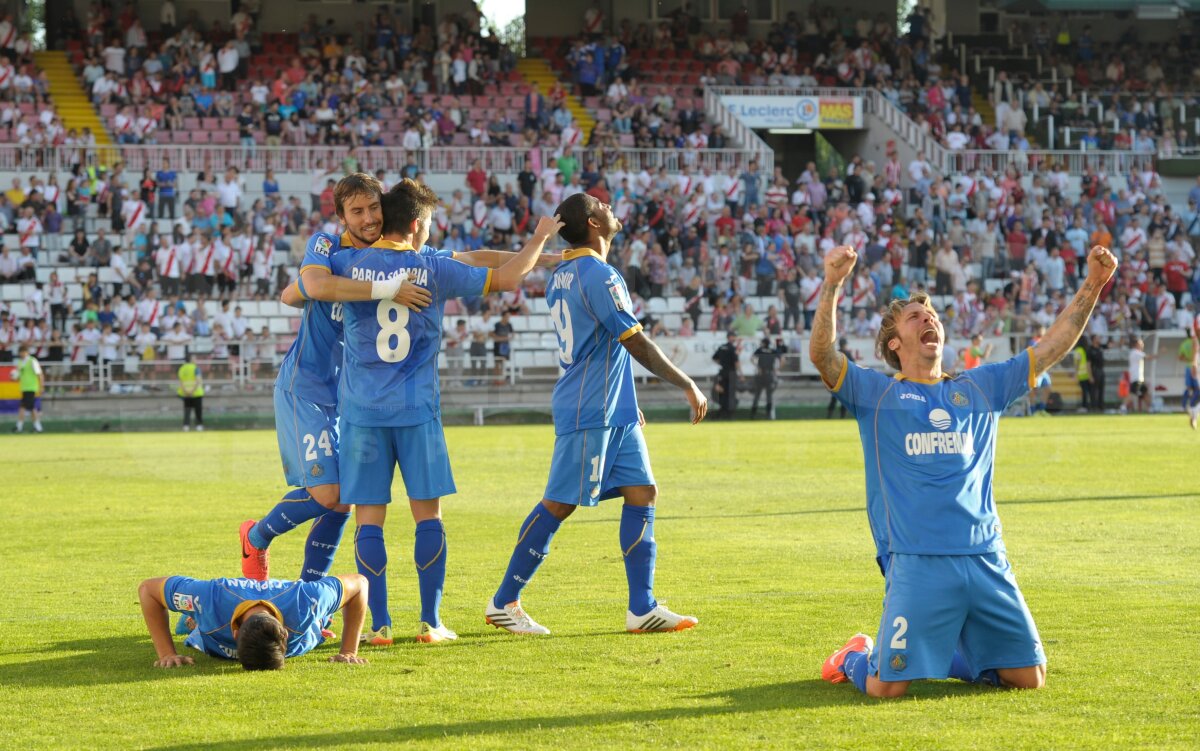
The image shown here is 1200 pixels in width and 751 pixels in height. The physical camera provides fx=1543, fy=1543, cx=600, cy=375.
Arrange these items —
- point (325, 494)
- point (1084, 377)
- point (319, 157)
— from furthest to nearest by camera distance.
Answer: point (319, 157) → point (1084, 377) → point (325, 494)

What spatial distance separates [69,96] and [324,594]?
3436cm

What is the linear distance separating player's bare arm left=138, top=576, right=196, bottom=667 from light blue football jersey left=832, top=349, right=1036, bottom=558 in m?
3.06

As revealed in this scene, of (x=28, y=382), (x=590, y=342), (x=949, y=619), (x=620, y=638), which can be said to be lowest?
(x=28, y=382)

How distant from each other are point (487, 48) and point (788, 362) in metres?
14.8

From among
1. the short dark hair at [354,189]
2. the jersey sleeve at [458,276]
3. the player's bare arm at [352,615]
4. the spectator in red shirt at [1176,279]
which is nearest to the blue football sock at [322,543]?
the player's bare arm at [352,615]

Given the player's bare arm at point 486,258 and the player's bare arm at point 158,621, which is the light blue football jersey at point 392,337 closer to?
the player's bare arm at point 486,258

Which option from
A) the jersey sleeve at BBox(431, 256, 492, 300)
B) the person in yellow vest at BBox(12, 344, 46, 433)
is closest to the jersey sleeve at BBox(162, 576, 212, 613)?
the jersey sleeve at BBox(431, 256, 492, 300)

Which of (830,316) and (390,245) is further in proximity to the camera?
(390,245)

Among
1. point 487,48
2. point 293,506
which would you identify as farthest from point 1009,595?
point 487,48

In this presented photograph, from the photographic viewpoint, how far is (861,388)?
6234 millimetres

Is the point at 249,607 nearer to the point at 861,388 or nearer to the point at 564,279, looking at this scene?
the point at 564,279

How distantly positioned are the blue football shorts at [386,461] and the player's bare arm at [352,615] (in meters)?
0.55

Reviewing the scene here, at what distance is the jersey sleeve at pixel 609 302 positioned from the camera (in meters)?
7.62

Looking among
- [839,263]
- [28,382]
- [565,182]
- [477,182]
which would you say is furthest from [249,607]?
[565,182]
